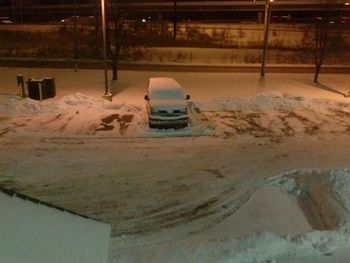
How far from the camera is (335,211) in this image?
364 inches

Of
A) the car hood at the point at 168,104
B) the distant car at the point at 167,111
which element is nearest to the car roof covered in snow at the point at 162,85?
Result: the distant car at the point at 167,111

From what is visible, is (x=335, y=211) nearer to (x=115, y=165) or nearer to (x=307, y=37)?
(x=115, y=165)

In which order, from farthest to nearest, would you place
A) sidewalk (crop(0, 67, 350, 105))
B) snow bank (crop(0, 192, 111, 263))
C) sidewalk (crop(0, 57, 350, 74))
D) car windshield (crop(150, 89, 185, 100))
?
sidewalk (crop(0, 57, 350, 74)), sidewalk (crop(0, 67, 350, 105)), car windshield (crop(150, 89, 185, 100)), snow bank (crop(0, 192, 111, 263))

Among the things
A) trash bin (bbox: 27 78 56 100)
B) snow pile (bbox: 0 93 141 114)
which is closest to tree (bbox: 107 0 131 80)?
trash bin (bbox: 27 78 56 100)

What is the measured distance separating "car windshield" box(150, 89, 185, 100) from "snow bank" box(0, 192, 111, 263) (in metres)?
11.4

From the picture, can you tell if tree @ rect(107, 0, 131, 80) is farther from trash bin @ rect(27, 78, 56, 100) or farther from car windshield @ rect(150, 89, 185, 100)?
car windshield @ rect(150, 89, 185, 100)

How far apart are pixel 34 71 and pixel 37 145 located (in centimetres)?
1433

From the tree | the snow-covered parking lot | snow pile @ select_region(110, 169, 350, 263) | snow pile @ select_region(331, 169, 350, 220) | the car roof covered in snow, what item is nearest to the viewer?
snow pile @ select_region(110, 169, 350, 263)

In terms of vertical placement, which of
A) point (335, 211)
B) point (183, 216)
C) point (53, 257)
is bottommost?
point (183, 216)

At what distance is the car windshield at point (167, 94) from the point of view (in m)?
16.8

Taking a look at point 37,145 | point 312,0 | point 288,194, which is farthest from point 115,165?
point 312,0

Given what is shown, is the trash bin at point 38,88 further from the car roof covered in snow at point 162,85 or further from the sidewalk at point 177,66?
the sidewalk at point 177,66

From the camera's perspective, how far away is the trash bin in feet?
66.2

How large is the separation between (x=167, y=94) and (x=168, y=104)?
3.06 feet
